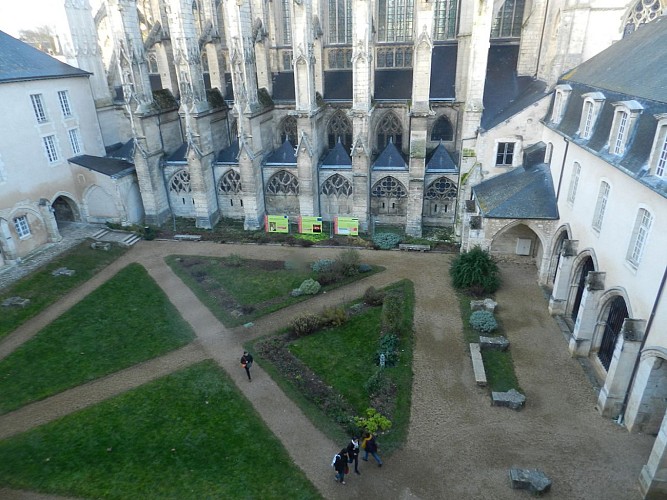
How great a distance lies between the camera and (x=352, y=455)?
11.9 m

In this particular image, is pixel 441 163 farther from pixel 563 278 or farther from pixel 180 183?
pixel 180 183

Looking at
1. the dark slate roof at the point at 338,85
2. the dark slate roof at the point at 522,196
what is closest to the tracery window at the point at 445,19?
the dark slate roof at the point at 338,85

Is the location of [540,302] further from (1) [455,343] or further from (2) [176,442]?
(2) [176,442]

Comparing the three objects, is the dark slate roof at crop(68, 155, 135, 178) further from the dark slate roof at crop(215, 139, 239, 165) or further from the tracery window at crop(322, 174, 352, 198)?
the tracery window at crop(322, 174, 352, 198)

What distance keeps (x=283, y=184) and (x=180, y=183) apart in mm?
7226

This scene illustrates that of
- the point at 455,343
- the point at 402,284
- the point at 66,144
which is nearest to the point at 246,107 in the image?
the point at 66,144

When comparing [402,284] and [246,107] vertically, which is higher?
[246,107]

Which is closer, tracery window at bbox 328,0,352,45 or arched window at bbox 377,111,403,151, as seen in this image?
arched window at bbox 377,111,403,151

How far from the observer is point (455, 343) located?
17.7 meters

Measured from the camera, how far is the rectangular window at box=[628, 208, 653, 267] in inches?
518

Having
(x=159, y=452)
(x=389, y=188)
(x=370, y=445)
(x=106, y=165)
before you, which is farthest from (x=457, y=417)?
(x=106, y=165)

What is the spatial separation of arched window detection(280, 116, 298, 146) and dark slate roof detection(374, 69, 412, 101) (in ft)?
19.9

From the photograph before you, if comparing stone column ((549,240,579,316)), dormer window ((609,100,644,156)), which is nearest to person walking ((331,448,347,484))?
stone column ((549,240,579,316))

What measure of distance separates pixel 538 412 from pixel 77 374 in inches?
655
